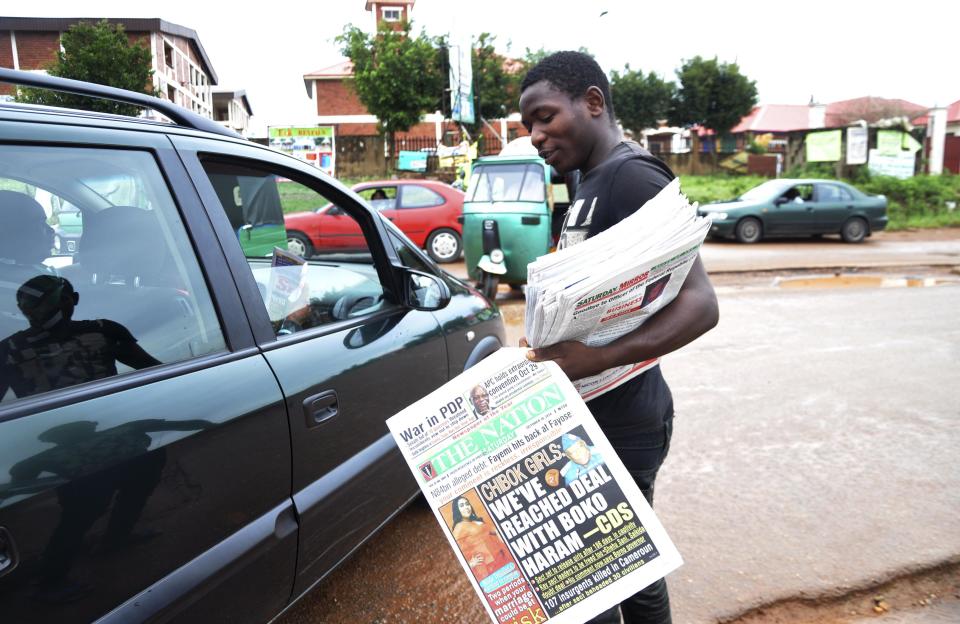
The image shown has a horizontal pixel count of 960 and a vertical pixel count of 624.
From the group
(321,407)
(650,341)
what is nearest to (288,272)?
(321,407)

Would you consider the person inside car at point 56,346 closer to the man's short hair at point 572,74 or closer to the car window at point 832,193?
the man's short hair at point 572,74

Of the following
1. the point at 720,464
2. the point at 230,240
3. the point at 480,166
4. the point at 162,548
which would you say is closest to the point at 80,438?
the point at 162,548

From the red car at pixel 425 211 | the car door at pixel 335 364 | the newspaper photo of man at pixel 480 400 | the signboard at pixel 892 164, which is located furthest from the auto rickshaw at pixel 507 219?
the signboard at pixel 892 164

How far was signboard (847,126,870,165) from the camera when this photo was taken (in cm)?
2045

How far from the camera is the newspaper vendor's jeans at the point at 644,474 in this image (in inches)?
65.8

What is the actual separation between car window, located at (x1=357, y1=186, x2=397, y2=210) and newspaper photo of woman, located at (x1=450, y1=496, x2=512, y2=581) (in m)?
10.6

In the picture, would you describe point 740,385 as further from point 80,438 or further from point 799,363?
point 80,438

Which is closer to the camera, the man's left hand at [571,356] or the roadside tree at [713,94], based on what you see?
the man's left hand at [571,356]

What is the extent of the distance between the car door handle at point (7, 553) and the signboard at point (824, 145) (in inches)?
928

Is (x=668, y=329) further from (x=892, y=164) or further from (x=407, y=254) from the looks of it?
(x=892, y=164)

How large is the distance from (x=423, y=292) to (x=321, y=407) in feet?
2.85

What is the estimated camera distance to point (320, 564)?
2066 millimetres

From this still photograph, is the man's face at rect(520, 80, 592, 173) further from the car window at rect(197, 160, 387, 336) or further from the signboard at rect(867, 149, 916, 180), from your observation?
the signboard at rect(867, 149, 916, 180)

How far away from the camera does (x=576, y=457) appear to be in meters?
1.36
